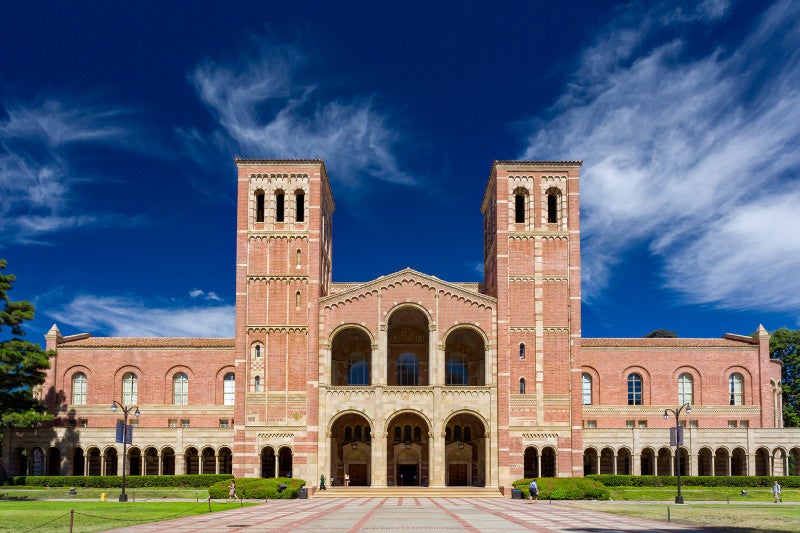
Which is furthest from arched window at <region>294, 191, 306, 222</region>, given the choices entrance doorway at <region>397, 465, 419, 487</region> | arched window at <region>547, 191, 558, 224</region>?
entrance doorway at <region>397, 465, 419, 487</region>

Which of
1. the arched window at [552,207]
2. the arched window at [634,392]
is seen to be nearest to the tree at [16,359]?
the arched window at [552,207]

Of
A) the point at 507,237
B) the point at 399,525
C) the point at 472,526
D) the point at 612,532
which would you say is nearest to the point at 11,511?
the point at 399,525

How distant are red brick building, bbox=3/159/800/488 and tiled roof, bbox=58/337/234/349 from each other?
6.0 inches

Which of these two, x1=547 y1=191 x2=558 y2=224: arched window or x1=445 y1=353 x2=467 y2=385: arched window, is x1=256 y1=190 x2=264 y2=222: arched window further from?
x1=547 y1=191 x2=558 y2=224: arched window

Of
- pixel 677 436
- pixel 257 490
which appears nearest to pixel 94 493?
pixel 257 490

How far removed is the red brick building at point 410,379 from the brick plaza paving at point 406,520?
48.2ft

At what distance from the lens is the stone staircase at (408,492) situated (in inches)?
2265

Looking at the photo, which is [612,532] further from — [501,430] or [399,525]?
[501,430]

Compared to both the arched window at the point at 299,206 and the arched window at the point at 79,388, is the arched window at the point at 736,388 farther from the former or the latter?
the arched window at the point at 79,388

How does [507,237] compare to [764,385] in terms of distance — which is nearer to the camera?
[507,237]

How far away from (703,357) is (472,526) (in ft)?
152

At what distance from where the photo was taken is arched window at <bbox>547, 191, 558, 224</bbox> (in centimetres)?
6588

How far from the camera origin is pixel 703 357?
71250mm

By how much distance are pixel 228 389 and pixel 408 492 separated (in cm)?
2063
